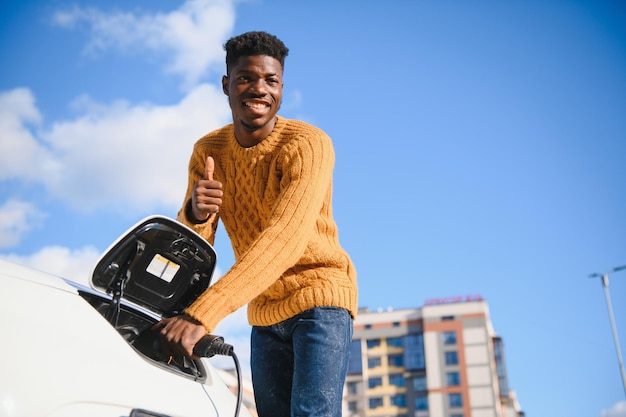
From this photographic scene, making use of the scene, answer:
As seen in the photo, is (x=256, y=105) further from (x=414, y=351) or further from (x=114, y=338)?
(x=414, y=351)

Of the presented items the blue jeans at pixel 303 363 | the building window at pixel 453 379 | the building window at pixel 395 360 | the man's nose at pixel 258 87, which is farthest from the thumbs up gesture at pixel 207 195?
the building window at pixel 395 360

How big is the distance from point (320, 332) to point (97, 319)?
77cm

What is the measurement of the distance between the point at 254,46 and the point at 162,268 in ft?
2.92

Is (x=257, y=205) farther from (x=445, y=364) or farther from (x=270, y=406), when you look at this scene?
(x=445, y=364)

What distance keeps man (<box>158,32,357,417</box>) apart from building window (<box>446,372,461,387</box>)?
73.4 metres

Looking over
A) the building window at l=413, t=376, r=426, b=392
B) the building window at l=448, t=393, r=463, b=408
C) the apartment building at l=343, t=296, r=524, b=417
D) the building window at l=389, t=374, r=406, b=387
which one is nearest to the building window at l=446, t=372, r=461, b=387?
the apartment building at l=343, t=296, r=524, b=417

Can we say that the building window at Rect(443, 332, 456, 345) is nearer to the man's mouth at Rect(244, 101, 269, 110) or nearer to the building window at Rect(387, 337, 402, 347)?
the building window at Rect(387, 337, 402, 347)

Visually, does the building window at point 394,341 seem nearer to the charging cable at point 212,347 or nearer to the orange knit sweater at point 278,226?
the orange knit sweater at point 278,226

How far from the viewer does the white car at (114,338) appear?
1328 mm

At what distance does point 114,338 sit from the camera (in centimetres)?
159

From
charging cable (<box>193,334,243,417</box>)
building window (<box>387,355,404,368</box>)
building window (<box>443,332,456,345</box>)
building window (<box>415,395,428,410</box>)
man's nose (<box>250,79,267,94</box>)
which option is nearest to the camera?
charging cable (<box>193,334,243,417</box>)

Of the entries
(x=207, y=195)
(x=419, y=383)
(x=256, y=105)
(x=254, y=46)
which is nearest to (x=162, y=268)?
(x=207, y=195)

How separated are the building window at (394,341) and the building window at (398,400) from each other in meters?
5.89

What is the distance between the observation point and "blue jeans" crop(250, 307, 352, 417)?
2.03 m
